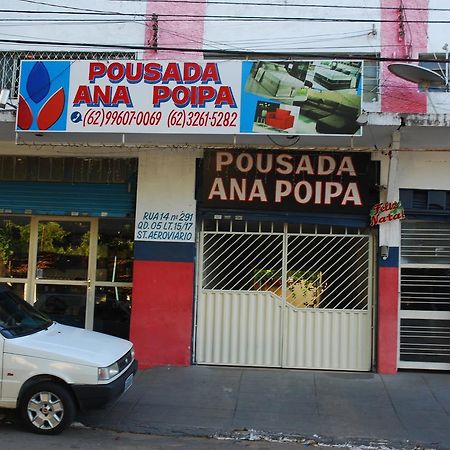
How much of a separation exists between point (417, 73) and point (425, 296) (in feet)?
11.7

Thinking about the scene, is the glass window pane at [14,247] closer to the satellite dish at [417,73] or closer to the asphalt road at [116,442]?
the asphalt road at [116,442]

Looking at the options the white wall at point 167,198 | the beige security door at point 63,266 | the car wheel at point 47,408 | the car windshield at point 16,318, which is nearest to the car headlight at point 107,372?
the car wheel at point 47,408

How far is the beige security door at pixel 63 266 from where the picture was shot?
980cm

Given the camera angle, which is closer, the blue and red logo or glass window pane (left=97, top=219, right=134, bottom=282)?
the blue and red logo

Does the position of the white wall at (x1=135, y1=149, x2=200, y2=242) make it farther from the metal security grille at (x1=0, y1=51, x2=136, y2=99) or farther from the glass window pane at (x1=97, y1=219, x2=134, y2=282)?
the metal security grille at (x1=0, y1=51, x2=136, y2=99)

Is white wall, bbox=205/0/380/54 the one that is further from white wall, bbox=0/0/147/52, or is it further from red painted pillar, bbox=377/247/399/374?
red painted pillar, bbox=377/247/399/374

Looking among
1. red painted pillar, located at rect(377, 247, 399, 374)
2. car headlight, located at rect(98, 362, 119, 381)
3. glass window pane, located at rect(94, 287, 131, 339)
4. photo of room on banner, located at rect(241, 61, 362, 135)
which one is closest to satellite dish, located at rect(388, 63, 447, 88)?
photo of room on banner, located at rect(241, 61, 362, 135)

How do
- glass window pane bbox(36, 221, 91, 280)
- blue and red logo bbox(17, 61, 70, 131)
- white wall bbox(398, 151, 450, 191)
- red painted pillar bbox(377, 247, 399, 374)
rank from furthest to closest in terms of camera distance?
glass window pane bbox(36, 221, 91, 280) → white wall bbox(398, 151, 450, 191) → red painted pillar bbox(377, 247, 399, 374) → blue and red logo bbox(17, 61, 70, 131)

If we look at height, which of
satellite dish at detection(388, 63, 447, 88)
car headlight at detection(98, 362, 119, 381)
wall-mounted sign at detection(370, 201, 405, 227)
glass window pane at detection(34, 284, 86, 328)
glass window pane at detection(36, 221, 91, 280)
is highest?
satellite dish at detection(388, 63, 447, 88)

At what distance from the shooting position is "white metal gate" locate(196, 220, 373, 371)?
8.89 metres

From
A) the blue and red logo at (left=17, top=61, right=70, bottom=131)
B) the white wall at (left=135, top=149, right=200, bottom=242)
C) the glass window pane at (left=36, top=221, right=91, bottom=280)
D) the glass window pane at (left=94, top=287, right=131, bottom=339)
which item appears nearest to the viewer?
the blue and red logo at (left=17, top=61, right=70, bottom=131)

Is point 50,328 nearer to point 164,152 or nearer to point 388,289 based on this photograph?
point 164,152

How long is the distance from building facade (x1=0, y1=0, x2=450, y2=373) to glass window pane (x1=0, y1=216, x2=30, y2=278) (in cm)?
37

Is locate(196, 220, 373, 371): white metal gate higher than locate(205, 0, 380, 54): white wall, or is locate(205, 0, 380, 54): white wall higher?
locate(205, 0, 380, 54): white wall
